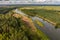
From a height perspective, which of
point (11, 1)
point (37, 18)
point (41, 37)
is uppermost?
point (11, 1)

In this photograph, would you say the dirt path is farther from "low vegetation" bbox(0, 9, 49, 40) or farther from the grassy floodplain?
the grassy floodplain

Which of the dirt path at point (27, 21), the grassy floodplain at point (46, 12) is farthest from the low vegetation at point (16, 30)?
the grassy floodplain at point (46, 12)

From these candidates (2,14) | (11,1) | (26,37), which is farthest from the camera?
(11,1)

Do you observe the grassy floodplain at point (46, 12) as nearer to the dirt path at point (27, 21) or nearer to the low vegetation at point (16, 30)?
the dirt path at point (27, 21)

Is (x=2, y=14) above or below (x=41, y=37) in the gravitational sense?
above

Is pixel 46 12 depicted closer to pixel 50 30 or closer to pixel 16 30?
pixel 50 30

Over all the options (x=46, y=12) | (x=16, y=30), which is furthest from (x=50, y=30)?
(x=16, y=30)

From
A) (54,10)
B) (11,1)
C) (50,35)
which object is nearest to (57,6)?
(54,10)

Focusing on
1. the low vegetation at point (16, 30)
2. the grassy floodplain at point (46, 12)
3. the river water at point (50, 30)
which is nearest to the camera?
the low vegetation at point (16, 30)

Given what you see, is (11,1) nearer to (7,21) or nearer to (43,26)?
(7,21)
